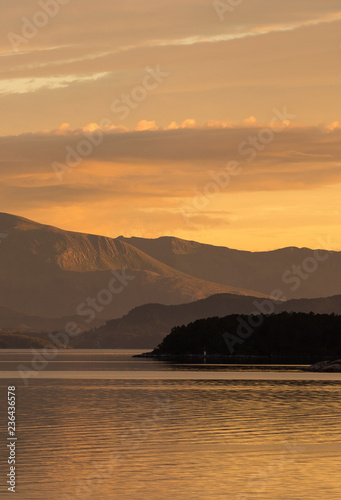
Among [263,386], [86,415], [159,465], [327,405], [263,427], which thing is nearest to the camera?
→ [159,465]

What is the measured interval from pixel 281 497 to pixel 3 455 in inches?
928

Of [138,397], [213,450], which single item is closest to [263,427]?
[213,450]

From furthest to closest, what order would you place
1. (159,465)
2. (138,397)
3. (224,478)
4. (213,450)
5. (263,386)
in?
1. (263,386)
2. (138,397)
3. (213,450)
4. (159,465)
5. (224,478)

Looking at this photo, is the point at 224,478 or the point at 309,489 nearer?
the point at 309,489

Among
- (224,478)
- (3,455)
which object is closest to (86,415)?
(3,455)

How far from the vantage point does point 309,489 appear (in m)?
55.2

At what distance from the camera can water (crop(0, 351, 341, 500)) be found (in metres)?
55.6

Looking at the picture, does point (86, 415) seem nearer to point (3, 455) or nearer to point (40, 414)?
point (40, 414)

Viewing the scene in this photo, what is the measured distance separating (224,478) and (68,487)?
32.5ft

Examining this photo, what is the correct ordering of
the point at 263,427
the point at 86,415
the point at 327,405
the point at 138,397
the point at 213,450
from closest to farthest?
the point at 213,450, the point at 263,427, the point at 86,415, the point at 327,405, the point at 138,397

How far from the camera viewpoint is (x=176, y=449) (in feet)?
240

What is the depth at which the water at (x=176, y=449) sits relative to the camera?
182 feet

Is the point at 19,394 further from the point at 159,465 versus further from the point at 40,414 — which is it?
the point at 159,465

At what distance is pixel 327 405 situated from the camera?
120 metres
